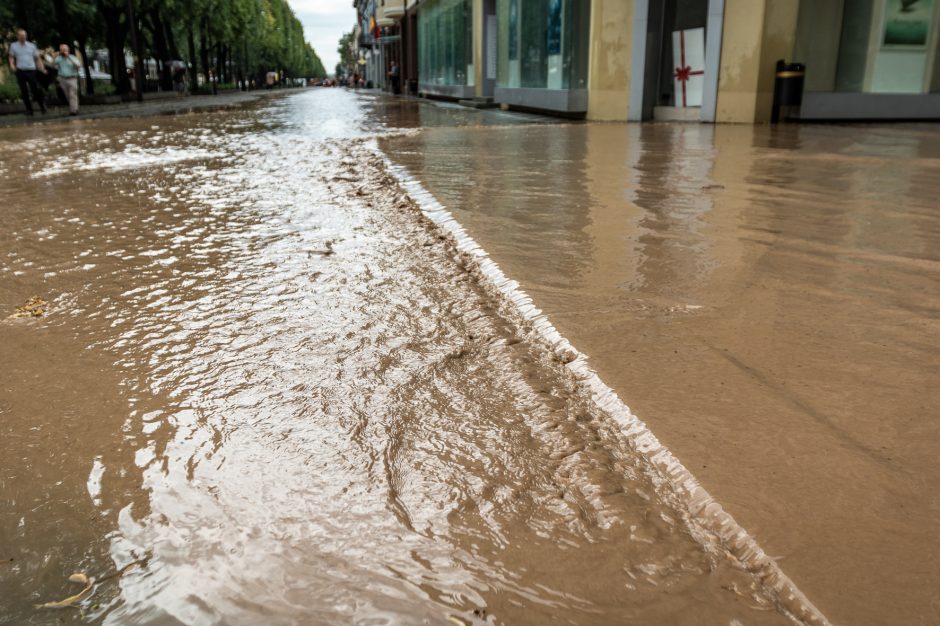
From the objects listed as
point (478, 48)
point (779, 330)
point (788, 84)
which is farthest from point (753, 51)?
point (779, 330)

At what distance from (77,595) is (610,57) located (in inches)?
606

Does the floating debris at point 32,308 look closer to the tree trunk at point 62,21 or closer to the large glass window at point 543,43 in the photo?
the large glass window at point 543,43

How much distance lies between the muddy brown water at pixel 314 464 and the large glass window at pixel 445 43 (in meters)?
23.3

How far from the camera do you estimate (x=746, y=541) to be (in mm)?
1620

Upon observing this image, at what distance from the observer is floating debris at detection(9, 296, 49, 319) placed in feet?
11.0

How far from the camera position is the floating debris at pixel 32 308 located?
334 centimetres

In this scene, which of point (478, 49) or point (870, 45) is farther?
point (478, 49)

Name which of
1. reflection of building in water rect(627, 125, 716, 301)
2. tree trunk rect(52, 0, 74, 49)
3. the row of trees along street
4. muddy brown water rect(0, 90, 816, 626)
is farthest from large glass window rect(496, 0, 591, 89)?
tree trunk rect(52, 0, 74, 49)

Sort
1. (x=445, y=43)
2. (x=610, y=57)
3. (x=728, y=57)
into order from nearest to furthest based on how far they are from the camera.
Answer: (x=728, y=57)
(x=610, y=57)
(x=445, y=43)

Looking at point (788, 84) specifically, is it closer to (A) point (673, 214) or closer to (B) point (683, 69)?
(B) point (683, 69)

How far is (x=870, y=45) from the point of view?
14.2 m

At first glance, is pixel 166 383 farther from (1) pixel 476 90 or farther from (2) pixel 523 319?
(1) pixel 476 90

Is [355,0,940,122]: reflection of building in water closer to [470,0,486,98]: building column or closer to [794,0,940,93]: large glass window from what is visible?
[794,0,940,93]: large glass window

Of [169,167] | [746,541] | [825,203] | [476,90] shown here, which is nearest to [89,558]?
[746,541]
